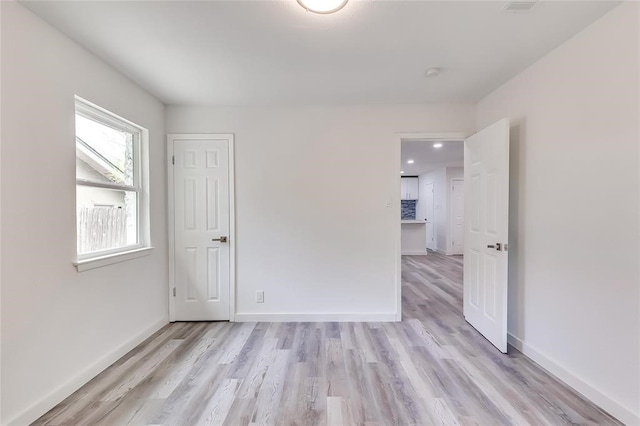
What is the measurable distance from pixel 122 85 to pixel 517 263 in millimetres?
3779

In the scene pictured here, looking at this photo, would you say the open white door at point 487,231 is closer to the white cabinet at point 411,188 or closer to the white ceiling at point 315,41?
the white ceiling at point 315,41

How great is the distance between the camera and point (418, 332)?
9.03ft

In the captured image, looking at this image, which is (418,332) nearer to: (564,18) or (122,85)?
(564,18)

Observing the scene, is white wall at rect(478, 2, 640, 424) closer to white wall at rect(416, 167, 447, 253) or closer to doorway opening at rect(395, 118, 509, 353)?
doorway opening at rect(395, 118, 509, 353)

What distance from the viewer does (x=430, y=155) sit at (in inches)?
230

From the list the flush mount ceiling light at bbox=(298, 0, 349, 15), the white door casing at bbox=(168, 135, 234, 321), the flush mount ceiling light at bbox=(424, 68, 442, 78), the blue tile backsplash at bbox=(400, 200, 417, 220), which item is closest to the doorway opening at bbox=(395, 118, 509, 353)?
the flush mount ceiling light at bbox=(424, 68, 442, 78)

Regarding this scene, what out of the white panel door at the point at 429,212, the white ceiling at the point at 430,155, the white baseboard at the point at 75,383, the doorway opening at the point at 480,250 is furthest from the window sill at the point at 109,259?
the white panel door at the point at 429,212

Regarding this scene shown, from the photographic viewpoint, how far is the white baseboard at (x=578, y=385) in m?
1.55

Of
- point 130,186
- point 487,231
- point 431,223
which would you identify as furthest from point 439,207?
point 130,186

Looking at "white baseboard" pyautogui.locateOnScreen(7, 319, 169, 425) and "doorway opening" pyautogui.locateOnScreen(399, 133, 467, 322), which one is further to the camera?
"doorway opening" pyautogui.locateOnScreen(399, 133, 467, 322)

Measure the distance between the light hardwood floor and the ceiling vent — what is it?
7.81 feet

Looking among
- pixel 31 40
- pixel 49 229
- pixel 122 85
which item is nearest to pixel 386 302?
pixel 49 229

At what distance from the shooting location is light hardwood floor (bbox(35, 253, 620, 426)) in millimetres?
1631

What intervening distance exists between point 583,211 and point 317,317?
96.5 inches
